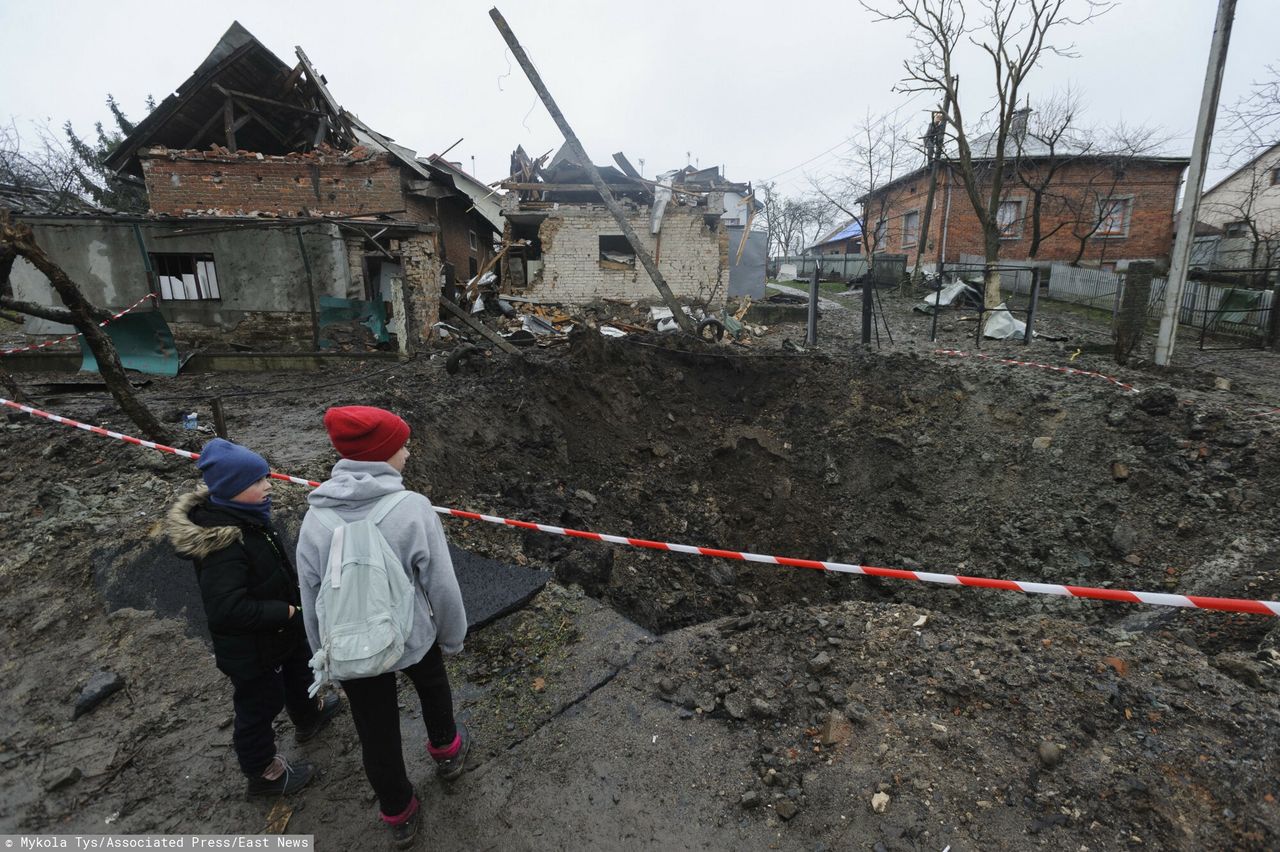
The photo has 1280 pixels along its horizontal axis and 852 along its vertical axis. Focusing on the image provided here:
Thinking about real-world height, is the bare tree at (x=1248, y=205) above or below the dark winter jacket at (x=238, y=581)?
above

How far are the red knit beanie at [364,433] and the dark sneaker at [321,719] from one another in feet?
4.96

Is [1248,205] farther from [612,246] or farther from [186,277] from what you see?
[186,277]

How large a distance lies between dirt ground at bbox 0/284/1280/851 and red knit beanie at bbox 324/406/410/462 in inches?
57.7

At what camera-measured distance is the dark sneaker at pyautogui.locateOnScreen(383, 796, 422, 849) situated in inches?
82.0

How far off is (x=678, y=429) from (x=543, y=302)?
1046cm

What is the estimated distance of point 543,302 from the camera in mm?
17016

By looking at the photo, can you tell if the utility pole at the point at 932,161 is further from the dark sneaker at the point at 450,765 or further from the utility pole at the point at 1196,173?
the dark sneaker at the point at 450,765

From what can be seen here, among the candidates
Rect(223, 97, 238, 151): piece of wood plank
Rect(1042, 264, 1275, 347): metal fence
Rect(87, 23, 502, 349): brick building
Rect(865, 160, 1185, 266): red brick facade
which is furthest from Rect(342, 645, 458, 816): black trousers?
Rect(865, 160, 1185, 266): red brick facade

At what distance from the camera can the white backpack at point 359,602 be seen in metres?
1.81

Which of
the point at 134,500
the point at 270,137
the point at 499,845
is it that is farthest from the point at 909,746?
the point at 270,137

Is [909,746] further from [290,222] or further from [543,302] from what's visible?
[543,302]

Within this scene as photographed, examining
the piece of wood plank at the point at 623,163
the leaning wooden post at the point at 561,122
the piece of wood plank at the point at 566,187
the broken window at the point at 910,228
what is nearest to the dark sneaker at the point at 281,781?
the leaning wooden post at the point at 561,122

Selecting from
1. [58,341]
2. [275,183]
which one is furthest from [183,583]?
[275,183]

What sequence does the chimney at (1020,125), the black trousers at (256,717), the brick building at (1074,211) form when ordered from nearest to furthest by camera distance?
1. the black trousers at (256,717)
2. the chimney at (1020,125)
3. the brick building at (1074,211)
